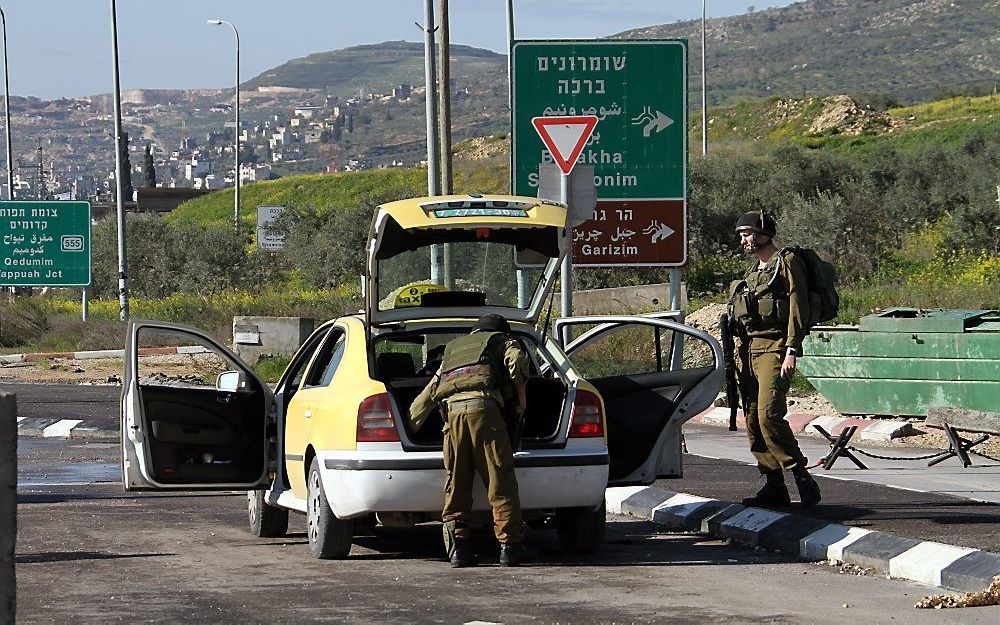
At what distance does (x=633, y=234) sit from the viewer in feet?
57.0

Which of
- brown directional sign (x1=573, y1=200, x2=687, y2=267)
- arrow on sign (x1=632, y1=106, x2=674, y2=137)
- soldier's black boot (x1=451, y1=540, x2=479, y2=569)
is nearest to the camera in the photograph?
soldier's black boot (x1=451, y1=540, x2=479, y2=569)

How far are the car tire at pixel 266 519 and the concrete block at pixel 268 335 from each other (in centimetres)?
1784

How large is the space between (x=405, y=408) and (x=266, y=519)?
1.61 meters

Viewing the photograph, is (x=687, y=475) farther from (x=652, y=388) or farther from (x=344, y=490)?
(x=344, y=490)

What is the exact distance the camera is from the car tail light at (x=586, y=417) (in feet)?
30.5

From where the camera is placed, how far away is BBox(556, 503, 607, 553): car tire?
9555 millimetres

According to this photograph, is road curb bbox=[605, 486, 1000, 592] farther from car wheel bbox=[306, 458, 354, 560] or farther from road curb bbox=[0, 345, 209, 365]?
road curb bbox=[0, 345, 209, 365]

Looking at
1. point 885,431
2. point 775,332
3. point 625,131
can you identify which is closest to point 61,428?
point 625,131

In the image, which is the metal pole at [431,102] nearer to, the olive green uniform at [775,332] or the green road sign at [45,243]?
the olive green uniform at [775,332]

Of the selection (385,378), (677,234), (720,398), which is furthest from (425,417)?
(720,398)

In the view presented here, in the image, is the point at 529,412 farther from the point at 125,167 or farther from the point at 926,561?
the point at 125,167

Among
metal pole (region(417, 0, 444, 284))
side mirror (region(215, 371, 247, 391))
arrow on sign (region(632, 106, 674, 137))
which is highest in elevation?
metal pole (region(417, 0, 444, 284))

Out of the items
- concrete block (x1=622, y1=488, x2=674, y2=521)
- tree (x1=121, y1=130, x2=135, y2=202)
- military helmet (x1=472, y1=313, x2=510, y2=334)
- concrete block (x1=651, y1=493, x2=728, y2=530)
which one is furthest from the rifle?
tree (x1=121, y1=130, x2=135, y2=202)

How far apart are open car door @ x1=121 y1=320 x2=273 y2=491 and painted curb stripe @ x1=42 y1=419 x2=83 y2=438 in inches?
387
